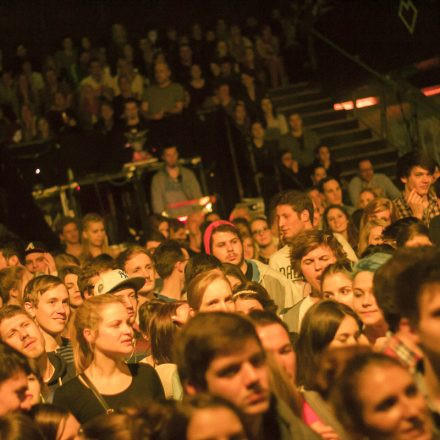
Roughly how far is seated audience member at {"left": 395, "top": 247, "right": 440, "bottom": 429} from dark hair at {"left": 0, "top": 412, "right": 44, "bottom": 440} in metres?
1.51

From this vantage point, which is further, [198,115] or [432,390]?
[198,115]

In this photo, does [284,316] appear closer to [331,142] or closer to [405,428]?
[405,428]

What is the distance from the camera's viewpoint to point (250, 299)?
216 inches

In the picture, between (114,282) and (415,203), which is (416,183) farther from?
(114,282)

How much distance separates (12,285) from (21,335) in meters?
1.74

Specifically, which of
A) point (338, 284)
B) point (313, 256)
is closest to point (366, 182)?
point (313, 256)

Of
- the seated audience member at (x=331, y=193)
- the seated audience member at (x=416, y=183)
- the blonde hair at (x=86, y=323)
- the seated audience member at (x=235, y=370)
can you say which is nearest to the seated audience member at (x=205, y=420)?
the seated audience member at (x=235, y=370)

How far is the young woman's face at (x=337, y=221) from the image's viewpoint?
8.94m

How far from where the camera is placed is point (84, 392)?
4781mm

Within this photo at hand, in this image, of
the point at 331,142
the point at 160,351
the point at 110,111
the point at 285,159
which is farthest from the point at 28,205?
the point at 160,351

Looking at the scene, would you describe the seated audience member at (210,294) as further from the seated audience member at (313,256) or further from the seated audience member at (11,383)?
the seated audience member at (11,383)

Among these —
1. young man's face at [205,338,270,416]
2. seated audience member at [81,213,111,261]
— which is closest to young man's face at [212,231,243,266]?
seated audience member at [81,213,111,261]

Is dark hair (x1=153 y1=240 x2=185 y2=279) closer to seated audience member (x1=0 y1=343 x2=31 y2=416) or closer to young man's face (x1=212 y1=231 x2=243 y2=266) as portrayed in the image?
young man's face (x1=212 y1=231 x2=243 y2=266)

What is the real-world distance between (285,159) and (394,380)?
32.8 feet
